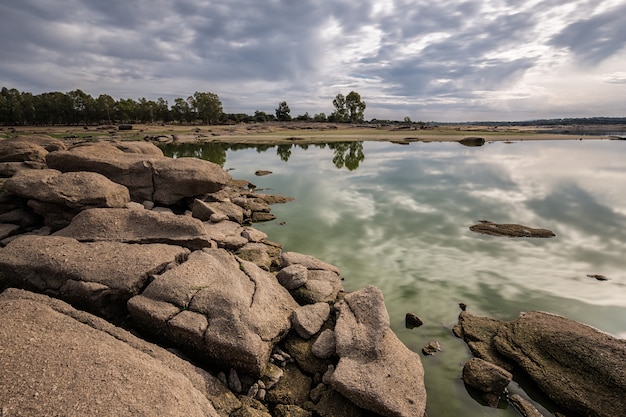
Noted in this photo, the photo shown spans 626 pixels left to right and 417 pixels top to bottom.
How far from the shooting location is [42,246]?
9688 millimetres

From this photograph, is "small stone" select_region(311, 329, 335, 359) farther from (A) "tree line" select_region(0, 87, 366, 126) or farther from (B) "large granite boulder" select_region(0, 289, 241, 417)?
(A) "tree line" select_region(0, 87, 366, 126)

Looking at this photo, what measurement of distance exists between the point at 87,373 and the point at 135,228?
7279mm

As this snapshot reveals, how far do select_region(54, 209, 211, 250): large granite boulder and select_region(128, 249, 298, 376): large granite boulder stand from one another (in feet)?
7.40

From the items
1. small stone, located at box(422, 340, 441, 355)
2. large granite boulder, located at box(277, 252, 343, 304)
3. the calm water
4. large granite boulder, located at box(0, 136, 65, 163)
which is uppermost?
large granite boulder, located at box(0, 136, 65, 163)

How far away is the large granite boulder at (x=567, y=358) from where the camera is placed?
740cm

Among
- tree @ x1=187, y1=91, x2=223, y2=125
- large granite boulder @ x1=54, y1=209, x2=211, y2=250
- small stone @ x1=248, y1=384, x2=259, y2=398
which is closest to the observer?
small stone @ x1=248, y1=384, x2=259, y2=398

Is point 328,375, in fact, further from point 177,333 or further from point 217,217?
point 217,217

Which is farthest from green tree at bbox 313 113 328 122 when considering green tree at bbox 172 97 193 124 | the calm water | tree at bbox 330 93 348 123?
the calm water

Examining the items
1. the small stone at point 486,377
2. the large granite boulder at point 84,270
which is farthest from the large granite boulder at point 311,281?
the small stone at point 486,377

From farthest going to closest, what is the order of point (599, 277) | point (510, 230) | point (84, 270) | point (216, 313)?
1. point (510, 230)
2. point (599, 277)
3. point (84, 270)
4. point (216, 313)

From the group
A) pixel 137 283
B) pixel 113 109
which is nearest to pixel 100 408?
pixel 137 283

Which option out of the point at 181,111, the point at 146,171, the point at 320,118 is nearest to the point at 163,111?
the point at 181,111

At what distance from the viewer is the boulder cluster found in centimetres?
554

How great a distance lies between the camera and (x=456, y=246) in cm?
1712
